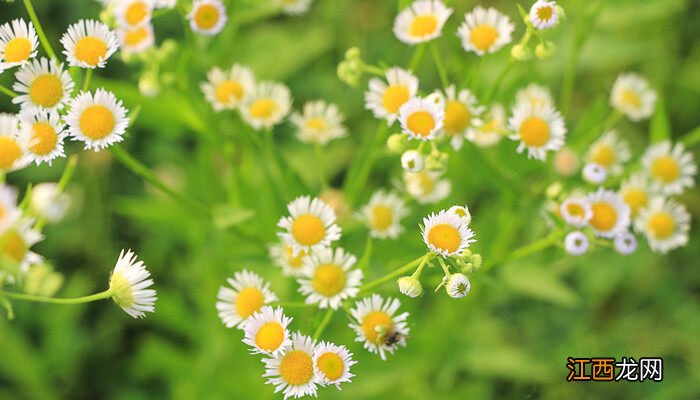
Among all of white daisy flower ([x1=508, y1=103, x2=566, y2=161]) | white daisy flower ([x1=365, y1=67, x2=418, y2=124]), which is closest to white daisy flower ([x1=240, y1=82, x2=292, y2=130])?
white daisy flower ([x1=365, y1=67, x2=418, y2=124])

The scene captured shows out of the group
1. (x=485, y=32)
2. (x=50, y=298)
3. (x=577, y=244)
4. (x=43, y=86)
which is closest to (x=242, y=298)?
(x=50, y=298)

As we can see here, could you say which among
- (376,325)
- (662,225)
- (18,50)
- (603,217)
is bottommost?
(376,325)

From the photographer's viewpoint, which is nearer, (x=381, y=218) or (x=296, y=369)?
(x=296, y=369)

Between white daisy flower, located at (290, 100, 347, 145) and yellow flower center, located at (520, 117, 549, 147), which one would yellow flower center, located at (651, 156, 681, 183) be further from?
white daisy flower, located at (290, 100, 347, 145)

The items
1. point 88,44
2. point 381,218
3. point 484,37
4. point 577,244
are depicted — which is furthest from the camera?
point 381,218

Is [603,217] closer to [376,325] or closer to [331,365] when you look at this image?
[376,325]

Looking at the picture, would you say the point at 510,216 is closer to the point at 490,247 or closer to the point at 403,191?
the point at 490,247

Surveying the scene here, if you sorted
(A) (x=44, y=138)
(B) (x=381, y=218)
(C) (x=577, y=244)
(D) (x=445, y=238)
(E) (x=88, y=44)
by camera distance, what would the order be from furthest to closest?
(B) (x=381, y=218), (C) (x=577, y=244), (E) (x=88, y=44), (A) (x=44, y=138), (D) (x=445, y=238)
